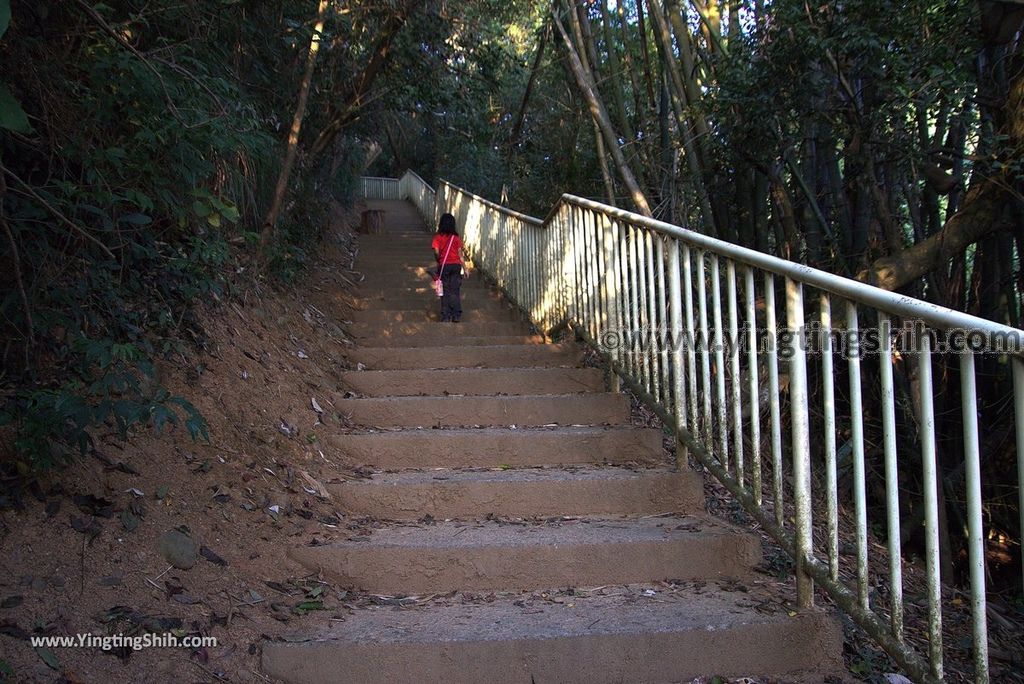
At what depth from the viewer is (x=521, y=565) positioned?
2.81 m

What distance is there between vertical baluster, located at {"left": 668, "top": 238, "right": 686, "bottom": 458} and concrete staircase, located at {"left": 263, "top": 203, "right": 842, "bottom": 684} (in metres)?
0.31

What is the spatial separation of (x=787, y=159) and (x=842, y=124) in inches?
21.9

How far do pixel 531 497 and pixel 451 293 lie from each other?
3801 millimetres

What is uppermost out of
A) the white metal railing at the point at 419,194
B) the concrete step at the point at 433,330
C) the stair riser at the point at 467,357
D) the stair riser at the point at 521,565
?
the white metal railing at the point at 419,194

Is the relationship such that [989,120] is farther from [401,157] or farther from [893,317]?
[401,157]

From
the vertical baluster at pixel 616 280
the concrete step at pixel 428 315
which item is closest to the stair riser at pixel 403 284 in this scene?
the concrete step at pixel 428 315

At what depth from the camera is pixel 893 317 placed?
6.61 ft

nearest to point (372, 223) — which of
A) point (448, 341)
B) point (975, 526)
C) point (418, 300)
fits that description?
point (418, 300)

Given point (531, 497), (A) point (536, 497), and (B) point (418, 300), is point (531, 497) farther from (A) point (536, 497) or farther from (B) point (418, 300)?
(B) point (418, 300)

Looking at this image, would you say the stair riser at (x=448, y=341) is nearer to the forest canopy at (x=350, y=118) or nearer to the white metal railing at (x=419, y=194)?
the forest canopy at (x=350, y=118)

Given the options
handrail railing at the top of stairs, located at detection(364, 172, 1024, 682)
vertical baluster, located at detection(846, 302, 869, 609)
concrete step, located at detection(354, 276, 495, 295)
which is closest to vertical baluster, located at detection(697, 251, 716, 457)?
handrail railing at the top of stairs, located at detection(364, 172, 1024, 682)

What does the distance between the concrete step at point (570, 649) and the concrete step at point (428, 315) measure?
4.10 metres

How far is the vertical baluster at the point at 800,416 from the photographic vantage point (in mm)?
2285

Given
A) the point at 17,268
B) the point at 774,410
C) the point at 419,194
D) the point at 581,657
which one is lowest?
the point at 581,657
